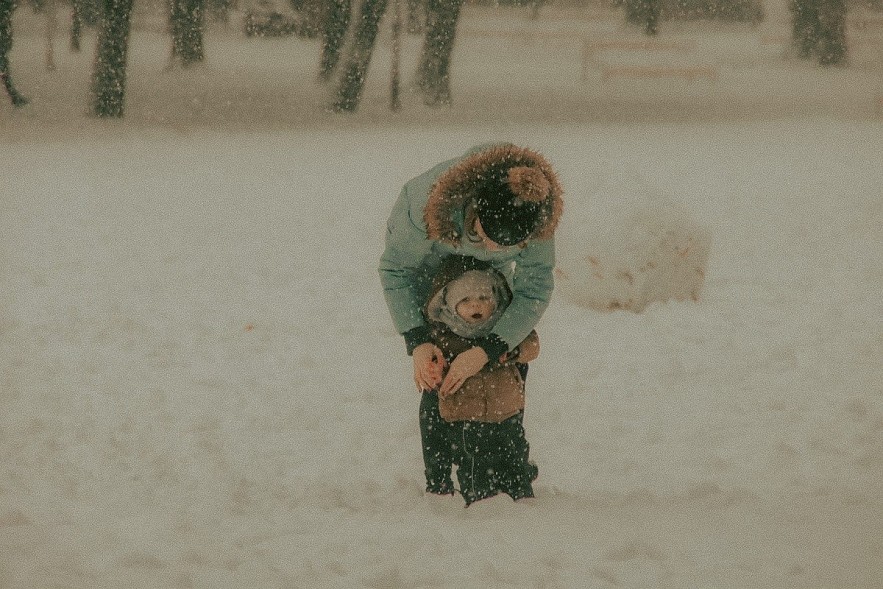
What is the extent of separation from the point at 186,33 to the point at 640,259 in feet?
55.5

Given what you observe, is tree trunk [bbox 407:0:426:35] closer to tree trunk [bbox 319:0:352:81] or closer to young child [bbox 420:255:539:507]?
tree trunk [bbox 319:0:352:81]

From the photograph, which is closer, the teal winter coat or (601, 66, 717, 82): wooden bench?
the teal winter coat

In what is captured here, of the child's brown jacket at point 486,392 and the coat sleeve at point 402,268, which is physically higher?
the coat sleeve at point 402,268

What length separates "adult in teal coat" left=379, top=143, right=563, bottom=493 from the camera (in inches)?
149

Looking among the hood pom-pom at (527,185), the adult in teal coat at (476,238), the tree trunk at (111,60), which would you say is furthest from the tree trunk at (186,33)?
the hood pom-pom at (527,185)

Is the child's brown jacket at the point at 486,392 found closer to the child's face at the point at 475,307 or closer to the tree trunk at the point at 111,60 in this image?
the child's face at the point at 475,307

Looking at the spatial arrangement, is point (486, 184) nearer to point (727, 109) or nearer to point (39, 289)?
point (39, 289)

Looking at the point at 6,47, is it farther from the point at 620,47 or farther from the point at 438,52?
the point at 620,47

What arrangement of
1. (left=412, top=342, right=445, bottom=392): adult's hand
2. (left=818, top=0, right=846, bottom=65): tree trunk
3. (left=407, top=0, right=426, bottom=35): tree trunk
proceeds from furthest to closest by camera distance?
1. (left=407, top=0, right=426, bottom=35): tree trunk
2. (left=818, top=0, right=846, bottom=65): tree trunk
3. (left=412, top=342, right=445, bottom=392): adult's hand

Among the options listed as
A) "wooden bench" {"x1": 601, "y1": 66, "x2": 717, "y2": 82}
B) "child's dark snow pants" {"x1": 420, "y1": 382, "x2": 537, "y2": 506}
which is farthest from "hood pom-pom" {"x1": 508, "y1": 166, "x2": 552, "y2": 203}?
"wooden bench" {"x1": 601, "y1": 66, "x2": 717, "y2": 82}

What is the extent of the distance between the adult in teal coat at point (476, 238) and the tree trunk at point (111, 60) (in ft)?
43.9

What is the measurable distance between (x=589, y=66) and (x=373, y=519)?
23107 mm

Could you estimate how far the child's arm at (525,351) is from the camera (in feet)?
13.9

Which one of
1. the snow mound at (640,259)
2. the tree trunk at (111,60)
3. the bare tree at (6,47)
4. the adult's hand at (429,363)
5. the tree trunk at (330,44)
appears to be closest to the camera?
the adult's hand at (429,363)
